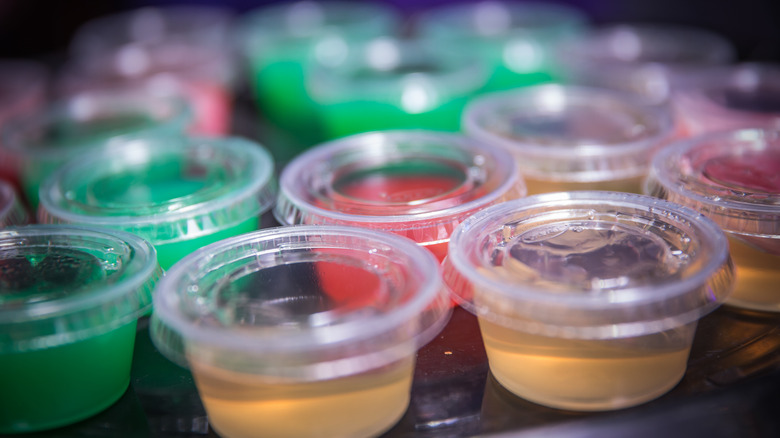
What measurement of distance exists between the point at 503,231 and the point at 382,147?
0.44 metres

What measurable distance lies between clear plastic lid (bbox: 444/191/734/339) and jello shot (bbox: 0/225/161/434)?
1.44ft

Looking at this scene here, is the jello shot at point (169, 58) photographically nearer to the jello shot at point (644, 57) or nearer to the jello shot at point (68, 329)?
the jello shot at point (68, 329)

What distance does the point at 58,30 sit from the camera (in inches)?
111

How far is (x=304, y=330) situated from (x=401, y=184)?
50cm

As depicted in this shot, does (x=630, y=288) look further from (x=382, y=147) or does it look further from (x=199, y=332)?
(x=382, y=147)

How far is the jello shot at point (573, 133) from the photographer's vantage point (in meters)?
1.24

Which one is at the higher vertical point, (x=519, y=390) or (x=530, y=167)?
(x=530, y=167)

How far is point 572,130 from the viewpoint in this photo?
141 centimetres

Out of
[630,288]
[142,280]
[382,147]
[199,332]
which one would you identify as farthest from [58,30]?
[630,288]

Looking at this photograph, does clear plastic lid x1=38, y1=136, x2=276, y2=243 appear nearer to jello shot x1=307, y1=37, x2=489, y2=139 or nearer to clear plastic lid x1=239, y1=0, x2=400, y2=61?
jello shot x1=307, y1=37, x2=489, y2=139

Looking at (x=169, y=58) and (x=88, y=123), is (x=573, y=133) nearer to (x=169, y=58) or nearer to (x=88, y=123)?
(x=88, y=123)

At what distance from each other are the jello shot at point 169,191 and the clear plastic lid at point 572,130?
47cm

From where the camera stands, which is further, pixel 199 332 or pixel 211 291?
pixel 211 291

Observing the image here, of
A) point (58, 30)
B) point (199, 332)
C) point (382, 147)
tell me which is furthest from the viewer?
point (58, 30)
